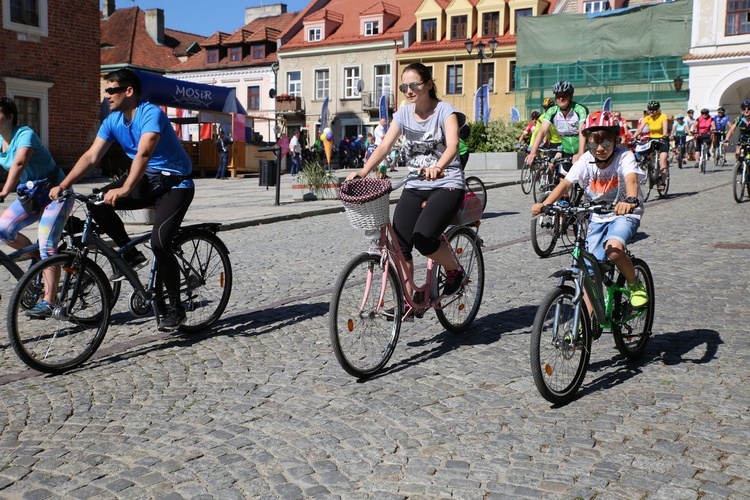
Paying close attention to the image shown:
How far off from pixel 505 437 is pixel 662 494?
2.71 feet

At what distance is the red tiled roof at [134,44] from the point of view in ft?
198

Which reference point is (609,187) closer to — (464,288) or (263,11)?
(464,288)

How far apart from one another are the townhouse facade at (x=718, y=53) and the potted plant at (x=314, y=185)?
28.8 metres

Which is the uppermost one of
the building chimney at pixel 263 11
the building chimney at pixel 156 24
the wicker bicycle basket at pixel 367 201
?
the building chimney at pixel 263 11

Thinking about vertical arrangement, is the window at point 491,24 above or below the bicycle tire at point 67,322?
above

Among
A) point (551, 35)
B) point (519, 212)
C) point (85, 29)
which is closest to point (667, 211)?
point (519, 212)

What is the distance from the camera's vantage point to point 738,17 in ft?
131

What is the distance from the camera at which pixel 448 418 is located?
420 cm

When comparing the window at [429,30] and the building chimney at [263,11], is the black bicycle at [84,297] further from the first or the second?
the building chimney at [263,11]

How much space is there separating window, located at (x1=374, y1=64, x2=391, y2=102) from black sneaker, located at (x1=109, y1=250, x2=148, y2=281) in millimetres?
50797

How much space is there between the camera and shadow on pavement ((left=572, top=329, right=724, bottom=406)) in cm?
486

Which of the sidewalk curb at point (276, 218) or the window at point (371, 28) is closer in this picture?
the sidewalk curb at point (276, 218)

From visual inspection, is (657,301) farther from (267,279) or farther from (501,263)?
(267,279)

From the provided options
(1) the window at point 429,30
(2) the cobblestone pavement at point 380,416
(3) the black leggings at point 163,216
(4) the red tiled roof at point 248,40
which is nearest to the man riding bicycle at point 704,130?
(2) the cobblestone pavement at point 380,416
